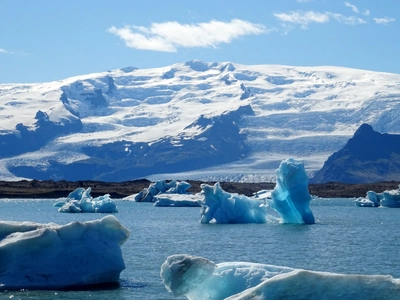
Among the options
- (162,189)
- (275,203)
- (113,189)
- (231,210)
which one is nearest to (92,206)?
(231,210)

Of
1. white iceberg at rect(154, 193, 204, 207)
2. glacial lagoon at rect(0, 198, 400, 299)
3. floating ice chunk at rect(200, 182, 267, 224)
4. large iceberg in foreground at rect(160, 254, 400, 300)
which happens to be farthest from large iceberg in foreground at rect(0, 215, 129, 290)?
white iceberg at rect(154, 193, 204, 207)

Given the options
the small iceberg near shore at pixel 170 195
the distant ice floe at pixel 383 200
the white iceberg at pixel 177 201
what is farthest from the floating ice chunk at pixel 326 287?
the distant ice floe at pixel 383 200

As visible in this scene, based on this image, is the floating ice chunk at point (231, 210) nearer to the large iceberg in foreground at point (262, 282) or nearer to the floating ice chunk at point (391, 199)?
the large iceberg in foreground at point (262, 282)

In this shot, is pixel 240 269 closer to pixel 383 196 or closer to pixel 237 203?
pixel 237 203

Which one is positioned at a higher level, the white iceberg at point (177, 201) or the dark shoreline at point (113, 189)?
the white iceberg at point (177, 201)

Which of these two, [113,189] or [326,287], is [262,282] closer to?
[326,287]

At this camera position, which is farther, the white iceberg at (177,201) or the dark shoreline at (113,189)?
the dark shoreline at (113,189)

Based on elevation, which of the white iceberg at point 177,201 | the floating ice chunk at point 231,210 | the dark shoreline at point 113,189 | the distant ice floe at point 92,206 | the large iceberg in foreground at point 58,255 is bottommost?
the dark shoreline at point 113,189
